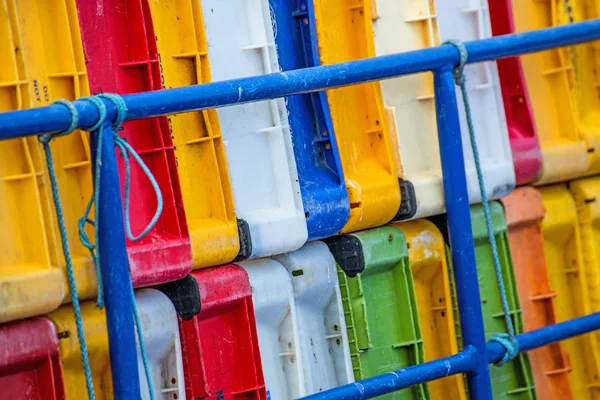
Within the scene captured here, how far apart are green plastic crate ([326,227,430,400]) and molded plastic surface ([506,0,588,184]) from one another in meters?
→ 1.00

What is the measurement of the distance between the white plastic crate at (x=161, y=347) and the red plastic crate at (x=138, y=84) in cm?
12

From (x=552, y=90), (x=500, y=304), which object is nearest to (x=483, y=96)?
(x=552, y=90)

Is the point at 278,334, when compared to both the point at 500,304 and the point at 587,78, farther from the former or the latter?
the point at 587,78

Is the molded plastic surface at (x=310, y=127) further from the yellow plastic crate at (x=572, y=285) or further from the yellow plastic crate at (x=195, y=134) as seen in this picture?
the yellow plastic crate at (x=572, y=285)

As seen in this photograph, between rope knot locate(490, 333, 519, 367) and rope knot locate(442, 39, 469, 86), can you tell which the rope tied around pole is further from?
rope knot locate(490, 333, 519, 367)

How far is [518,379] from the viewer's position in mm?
4773

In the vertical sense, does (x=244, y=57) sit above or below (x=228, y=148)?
above

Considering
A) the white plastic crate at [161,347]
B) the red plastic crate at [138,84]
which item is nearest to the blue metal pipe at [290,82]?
the red plastic crate at [138,84]

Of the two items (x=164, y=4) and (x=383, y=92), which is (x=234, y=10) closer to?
(x=164, y=4)

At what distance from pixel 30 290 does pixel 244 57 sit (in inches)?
47.7

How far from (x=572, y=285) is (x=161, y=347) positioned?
2.17m

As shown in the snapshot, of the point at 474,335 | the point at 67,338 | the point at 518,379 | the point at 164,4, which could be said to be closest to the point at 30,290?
the point at 67,338

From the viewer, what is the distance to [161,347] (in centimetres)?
365

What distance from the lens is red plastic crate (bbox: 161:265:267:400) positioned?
3689mm
